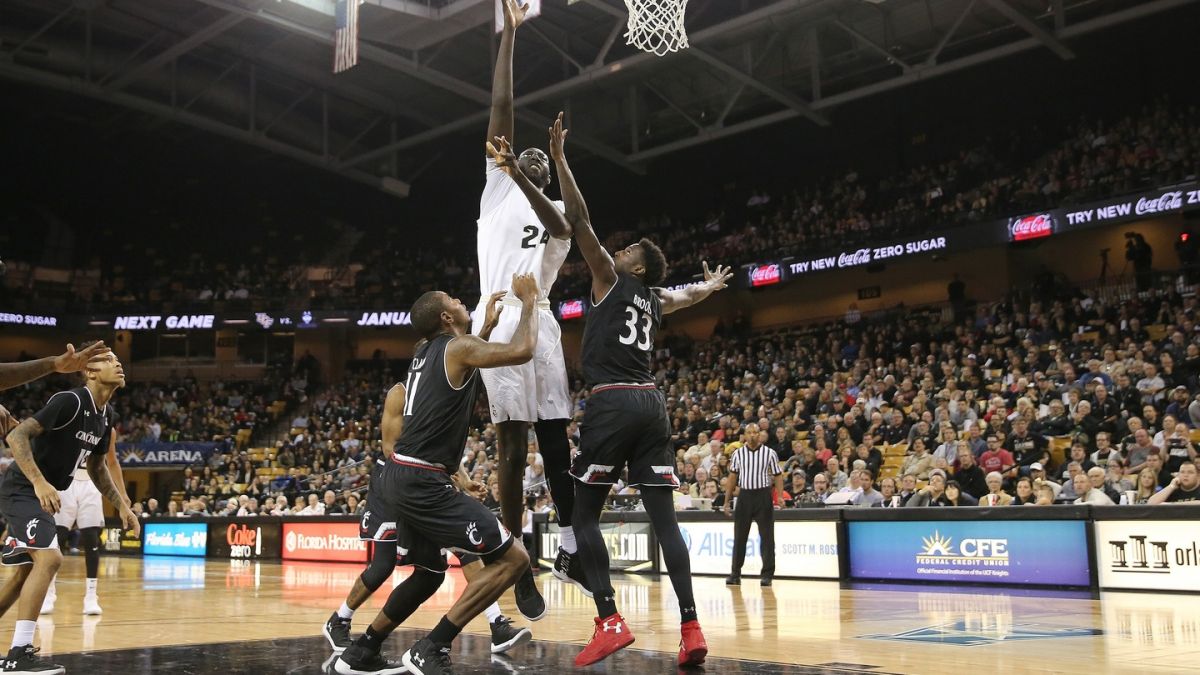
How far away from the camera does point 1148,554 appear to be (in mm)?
9977

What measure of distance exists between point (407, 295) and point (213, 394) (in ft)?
23.6

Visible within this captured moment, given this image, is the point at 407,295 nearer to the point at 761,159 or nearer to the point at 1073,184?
the point at 761,159

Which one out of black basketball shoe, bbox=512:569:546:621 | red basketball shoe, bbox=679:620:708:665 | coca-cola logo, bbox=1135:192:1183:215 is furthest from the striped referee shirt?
coca-cola logo, bbox=1135:192:1183:215

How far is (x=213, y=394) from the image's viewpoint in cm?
3347

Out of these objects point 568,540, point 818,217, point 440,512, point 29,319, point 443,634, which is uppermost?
point 818,217

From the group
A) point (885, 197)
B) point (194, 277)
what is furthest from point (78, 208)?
point (885, 197)

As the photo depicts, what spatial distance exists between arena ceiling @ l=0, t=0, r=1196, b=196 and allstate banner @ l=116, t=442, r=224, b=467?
8778 mm

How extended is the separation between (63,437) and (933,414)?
1343 cm

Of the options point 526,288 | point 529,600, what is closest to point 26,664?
point 529,600

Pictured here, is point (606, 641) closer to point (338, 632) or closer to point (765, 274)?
point (338, 632)

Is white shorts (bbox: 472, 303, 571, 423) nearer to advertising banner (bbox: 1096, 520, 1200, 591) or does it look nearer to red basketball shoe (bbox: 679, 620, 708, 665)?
red basketball shoe (bbox: 679, 620, 708, 665)

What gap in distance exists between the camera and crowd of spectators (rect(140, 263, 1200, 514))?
12.4 metres

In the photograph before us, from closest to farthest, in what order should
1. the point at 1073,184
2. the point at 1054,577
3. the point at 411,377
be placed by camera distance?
1. the point at 411,377
2. the point at 1054,577
3. the point at 1073,184

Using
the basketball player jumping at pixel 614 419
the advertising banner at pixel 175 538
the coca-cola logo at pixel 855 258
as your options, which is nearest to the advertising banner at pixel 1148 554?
the basketball player jumping at pixel 614 419
